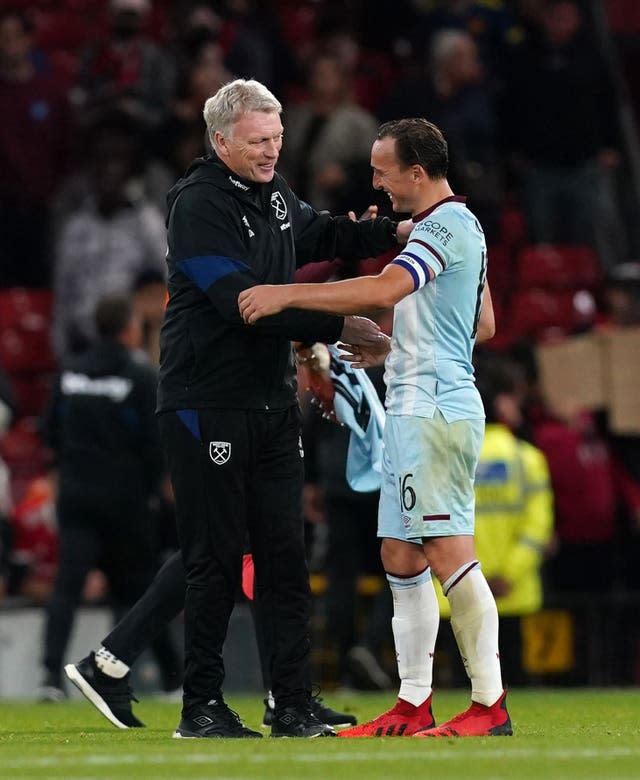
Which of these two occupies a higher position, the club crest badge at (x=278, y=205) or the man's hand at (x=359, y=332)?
the club crest badge at (x=278, y=205)

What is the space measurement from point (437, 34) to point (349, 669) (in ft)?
22.1

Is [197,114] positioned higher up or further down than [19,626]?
higher up

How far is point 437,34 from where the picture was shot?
15.6 meters

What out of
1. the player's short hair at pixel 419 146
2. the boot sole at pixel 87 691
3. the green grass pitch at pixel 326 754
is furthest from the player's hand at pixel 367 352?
the boot sole at pixel 87 691

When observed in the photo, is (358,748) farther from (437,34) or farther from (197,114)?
(437,34)

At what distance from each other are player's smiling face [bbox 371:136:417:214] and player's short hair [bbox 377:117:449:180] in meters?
0.02

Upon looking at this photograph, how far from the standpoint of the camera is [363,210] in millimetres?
13227

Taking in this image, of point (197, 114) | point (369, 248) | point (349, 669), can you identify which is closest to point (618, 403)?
point (349, 669)

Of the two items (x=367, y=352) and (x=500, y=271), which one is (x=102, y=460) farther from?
(x=500, y=271)

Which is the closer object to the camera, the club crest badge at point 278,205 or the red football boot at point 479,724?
the red football boot at point 479,724

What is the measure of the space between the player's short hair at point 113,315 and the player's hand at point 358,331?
13.0ft

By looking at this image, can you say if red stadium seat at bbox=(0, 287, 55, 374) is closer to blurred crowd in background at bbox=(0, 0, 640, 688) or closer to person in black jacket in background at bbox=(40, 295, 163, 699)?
blurred crowd in background at bbox=(0, 0, 640, 688)

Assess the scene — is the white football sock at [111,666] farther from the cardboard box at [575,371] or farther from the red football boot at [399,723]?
the cardboard box at [575,371]

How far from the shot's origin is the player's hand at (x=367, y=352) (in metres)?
6.50
